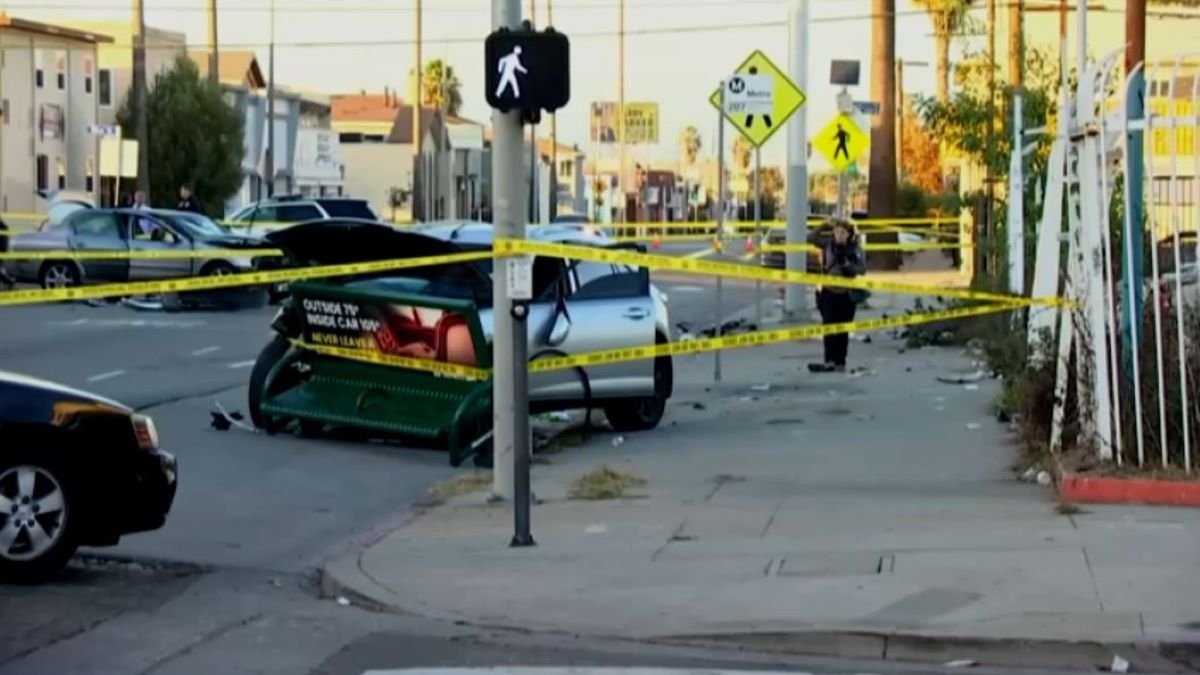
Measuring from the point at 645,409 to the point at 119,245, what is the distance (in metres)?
19.0

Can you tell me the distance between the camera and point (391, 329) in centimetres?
1452

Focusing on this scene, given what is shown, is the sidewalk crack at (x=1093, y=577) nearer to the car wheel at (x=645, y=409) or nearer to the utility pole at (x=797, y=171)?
the car wheel at (x=645, y=409)

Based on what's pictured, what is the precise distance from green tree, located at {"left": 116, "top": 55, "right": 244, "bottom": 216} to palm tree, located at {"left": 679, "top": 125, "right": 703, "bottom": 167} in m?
121

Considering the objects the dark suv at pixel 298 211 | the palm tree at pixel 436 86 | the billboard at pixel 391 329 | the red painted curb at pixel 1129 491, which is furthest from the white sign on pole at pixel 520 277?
the palm tree at pixel 436 86

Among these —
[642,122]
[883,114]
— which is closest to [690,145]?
[642,122]

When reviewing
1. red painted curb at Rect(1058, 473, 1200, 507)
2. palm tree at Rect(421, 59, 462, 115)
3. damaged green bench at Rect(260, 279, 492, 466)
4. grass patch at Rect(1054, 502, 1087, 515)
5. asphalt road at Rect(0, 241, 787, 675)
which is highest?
palm tree at Rect(421, 59, 462, 115)

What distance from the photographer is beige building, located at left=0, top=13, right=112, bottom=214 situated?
2338 inches

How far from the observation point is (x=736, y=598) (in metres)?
9.02

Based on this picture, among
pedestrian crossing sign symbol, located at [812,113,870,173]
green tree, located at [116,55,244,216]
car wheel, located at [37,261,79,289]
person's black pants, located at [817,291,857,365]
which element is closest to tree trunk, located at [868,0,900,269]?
pedestrian crossing sign symbol, located at [812,113,870,173]

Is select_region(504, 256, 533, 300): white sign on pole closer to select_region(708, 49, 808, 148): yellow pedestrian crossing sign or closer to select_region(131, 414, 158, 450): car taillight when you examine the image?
select_region(131, 414, 158, 450): car taillight

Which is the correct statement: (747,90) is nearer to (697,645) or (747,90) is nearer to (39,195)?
(697,645)

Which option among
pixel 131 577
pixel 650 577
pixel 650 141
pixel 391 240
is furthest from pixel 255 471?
pixel 650 141

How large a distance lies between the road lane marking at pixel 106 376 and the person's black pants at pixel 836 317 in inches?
311

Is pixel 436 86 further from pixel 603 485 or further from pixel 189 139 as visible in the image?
pixel 603 485
